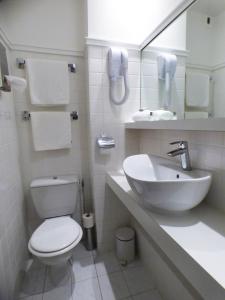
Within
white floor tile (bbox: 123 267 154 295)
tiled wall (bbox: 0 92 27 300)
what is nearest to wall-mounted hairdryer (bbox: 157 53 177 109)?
tiled wall (bbox: 0 92 27 300)

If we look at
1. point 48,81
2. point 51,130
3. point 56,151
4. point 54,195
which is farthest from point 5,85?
point 54,195

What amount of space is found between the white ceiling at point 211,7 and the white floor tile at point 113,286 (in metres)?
1.97

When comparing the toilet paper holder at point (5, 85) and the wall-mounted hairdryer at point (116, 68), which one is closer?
the toilet paper holder at point (5, 85)

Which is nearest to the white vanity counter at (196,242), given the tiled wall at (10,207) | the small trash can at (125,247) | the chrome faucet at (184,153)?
the chrome faucet at (184,153)

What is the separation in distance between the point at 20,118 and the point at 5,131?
13.6 inches

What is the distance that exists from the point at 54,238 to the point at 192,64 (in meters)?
1.55

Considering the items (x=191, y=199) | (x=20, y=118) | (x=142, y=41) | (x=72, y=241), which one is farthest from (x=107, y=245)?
(x=142, y=41)

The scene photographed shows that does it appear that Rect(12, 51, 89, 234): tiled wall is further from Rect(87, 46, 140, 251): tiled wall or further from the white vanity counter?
the white vanity counter

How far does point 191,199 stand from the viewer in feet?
2.53

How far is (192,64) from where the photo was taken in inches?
42.1

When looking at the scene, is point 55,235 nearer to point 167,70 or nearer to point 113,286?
point 113,286

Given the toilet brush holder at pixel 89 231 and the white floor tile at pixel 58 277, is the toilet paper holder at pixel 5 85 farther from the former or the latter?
the white floor tile at pixel 58 277

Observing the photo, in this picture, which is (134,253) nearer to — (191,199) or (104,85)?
(191,199)

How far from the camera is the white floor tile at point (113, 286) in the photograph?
1339mm
